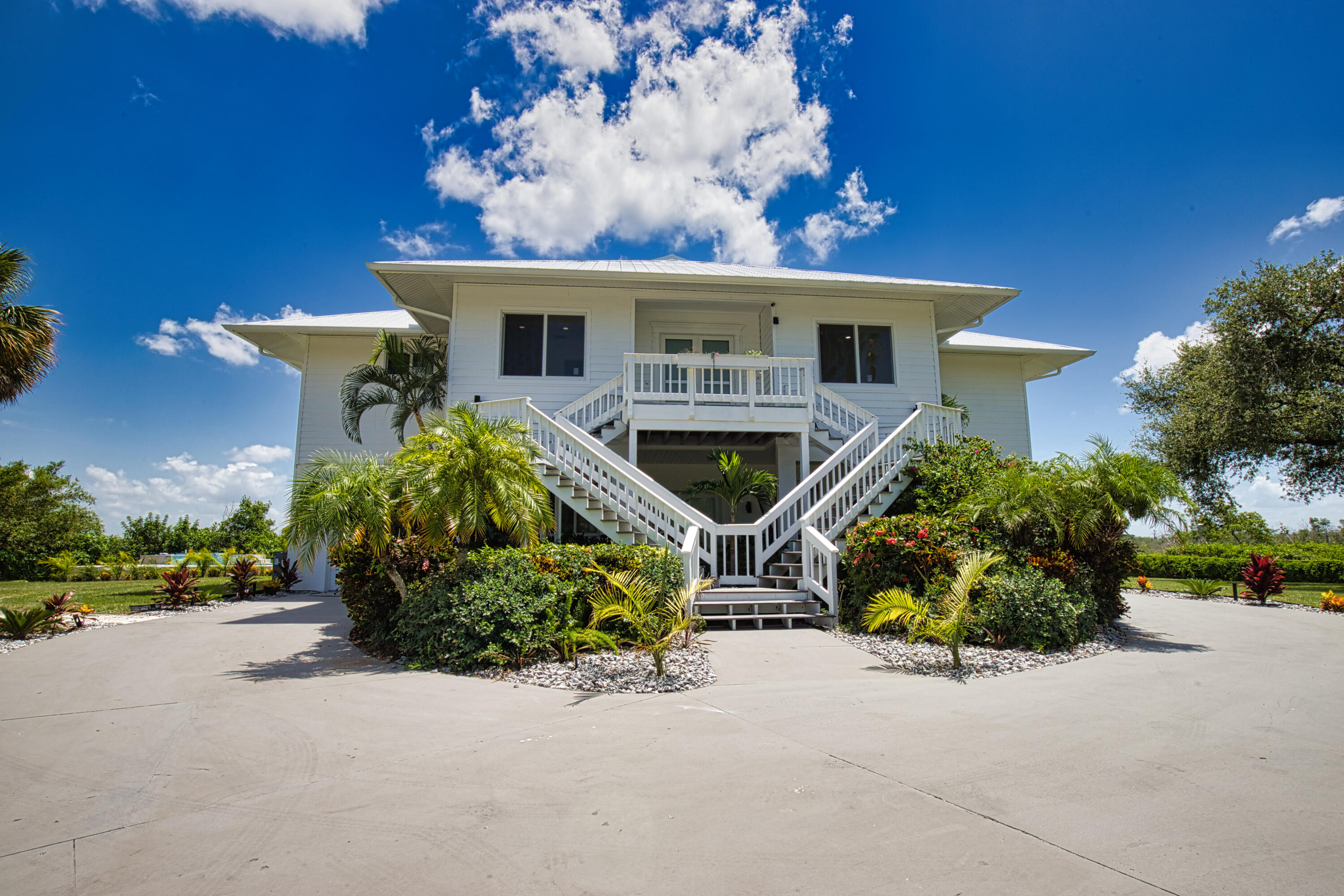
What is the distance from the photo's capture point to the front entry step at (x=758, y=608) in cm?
971

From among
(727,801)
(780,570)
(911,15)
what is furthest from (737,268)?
(727,801)

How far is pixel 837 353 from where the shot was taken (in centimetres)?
1565

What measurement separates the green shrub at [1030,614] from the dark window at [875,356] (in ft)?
26.1

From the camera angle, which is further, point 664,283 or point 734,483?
point 664,283

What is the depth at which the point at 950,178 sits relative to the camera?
571 inches

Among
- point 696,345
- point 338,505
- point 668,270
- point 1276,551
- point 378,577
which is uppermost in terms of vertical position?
point 668,270

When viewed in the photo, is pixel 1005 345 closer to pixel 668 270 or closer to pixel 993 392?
pixel 993 392

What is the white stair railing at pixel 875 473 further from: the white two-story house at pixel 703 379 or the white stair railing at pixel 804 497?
the white stair railing at pixel 804 497

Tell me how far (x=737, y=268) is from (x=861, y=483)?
764 cm

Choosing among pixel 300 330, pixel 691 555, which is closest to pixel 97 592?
pixel 300 330

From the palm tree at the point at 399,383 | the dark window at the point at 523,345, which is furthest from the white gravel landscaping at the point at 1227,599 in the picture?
the palm tree at the point at 399,383

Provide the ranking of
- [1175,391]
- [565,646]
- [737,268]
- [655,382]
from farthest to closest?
[1175,391] < [737,268] < [655,382] < [565,646]

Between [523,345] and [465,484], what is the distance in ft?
24.8

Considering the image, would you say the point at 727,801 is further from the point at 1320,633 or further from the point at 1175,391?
the point at 1175,391
